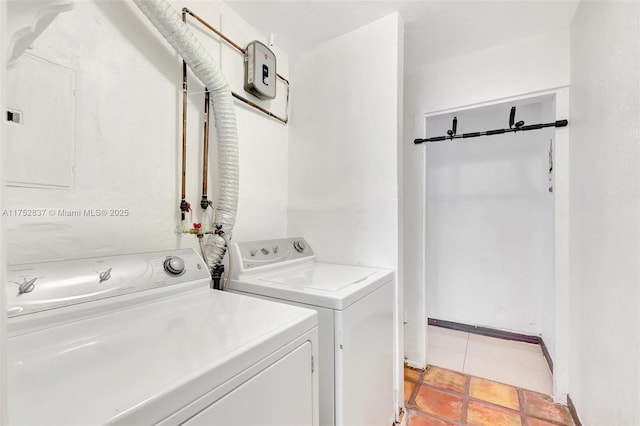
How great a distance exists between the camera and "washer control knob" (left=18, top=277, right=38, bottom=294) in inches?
30.5

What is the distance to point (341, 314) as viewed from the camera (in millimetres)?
1108

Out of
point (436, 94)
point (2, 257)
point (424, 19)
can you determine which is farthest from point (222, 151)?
point (436, 94)

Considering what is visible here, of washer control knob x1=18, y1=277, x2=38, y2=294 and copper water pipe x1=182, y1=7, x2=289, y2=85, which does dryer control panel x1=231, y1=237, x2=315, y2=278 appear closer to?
washer control knob x1=18, y1=277, x2=38, y2=294

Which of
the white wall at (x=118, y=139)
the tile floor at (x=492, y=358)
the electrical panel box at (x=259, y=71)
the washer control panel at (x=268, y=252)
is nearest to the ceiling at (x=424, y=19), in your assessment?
the electrical panel box at (x=259, y=71)

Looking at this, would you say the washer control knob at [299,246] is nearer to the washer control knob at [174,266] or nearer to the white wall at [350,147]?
the white wall at [350,147]

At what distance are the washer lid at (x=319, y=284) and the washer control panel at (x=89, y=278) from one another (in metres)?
0.26

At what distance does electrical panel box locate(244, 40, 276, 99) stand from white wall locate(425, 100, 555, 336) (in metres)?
1.47

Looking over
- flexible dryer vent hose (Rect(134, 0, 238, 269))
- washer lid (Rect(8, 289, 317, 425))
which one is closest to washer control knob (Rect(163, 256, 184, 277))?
washer lid (Rect(8, 289, 317, 425))

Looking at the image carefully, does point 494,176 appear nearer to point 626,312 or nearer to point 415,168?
point 415,168

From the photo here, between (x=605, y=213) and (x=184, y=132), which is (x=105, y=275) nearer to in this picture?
(x=184, y=132)

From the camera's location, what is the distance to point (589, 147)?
1.48m

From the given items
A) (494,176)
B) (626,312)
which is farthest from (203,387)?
(494,176)

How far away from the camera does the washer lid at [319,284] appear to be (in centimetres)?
116

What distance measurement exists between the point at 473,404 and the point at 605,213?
52.9 inches
